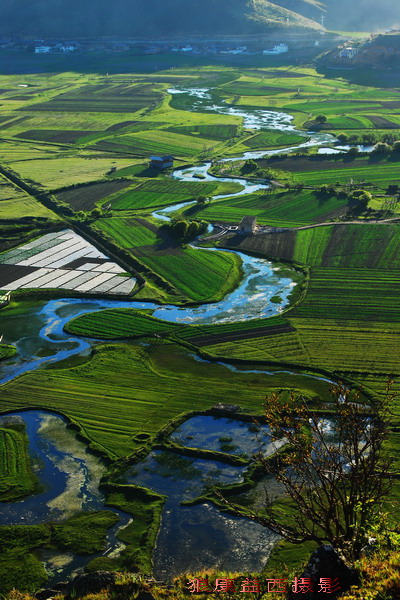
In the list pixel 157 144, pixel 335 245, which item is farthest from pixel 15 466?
pixel 157 144

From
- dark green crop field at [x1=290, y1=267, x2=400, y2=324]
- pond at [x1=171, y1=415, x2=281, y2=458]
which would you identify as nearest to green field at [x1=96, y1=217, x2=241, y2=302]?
dark green crop field at [x1=290, y1=267, x2=400, y2=324]

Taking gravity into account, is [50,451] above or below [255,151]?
below

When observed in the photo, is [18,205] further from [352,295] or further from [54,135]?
[352,295]

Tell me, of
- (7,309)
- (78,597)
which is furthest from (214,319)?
(78,597)

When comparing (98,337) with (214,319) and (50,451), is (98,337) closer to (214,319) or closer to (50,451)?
(214,319)

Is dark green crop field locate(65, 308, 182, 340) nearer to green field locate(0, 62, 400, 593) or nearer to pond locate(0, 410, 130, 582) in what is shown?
green field locate(0, 62, 400, 593)
